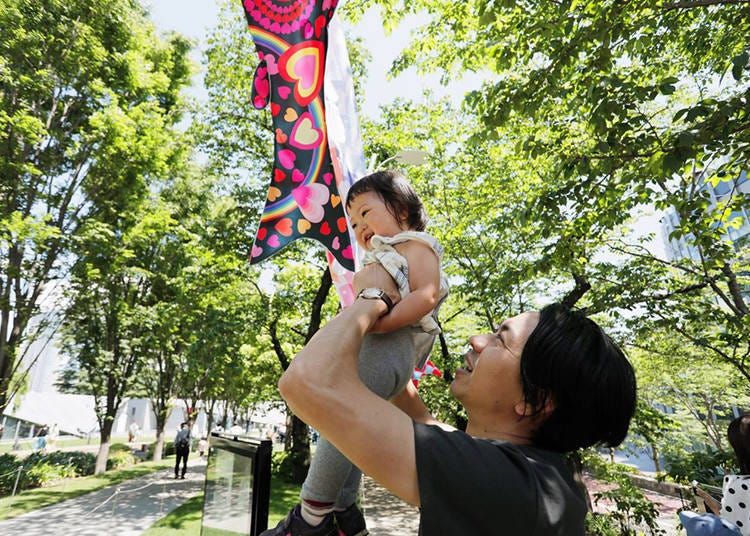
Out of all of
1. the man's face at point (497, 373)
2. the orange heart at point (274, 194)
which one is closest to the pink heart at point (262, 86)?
the orange heart at point (274, 194)

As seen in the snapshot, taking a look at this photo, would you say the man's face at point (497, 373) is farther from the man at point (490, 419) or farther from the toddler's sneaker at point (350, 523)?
the toddler's sneaker at point (350, 523)

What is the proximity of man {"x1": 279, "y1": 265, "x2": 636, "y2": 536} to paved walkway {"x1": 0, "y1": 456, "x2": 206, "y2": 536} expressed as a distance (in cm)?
733

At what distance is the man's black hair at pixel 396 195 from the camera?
5.41 ft

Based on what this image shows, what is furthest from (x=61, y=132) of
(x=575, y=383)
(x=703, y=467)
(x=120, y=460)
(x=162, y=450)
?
(x=162, y=450)

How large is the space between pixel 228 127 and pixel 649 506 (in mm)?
13775

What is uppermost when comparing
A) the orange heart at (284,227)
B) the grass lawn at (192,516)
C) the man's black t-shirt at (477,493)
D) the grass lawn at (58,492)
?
the orange heart at (284,227)

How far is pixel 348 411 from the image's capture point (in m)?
0.86

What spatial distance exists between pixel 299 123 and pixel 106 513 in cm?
1057

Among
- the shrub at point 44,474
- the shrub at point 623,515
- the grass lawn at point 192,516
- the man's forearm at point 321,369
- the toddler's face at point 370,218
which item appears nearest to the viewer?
the man's forearm at point 321,369

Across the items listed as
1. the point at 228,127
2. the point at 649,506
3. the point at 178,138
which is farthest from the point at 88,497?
the point at 649,506

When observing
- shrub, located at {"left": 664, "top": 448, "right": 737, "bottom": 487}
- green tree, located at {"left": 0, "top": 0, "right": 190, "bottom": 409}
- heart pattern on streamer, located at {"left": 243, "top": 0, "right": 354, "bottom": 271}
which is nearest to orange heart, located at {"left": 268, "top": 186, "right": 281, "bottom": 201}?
heart pattern on streamer, located at {"left": 243, "top": 0, "right": 354, "bottom": 271}

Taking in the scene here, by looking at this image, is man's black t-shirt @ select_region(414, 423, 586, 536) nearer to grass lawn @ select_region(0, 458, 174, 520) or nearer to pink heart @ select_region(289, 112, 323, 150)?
pink heart @ select_region(289, 112, 323, 150)

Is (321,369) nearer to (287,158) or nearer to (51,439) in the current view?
(287,158)

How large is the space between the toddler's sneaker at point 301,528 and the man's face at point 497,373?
54 centimetres
